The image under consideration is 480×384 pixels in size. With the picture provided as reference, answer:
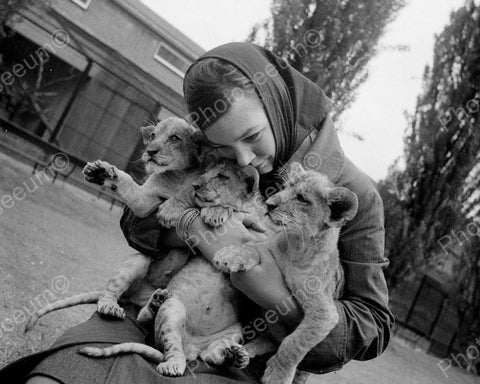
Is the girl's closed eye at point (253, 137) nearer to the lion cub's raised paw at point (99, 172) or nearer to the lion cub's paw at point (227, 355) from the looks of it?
the lion cub's raised paw at point (99, 172)

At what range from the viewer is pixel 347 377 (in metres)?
9.32

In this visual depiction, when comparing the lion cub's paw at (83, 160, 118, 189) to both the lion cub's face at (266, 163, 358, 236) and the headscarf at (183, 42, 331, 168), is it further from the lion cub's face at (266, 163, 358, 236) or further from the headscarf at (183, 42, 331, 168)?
the lion cub's face at (266, 163, 358, 236)

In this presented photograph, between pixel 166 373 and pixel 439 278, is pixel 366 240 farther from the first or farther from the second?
pixel 439 278

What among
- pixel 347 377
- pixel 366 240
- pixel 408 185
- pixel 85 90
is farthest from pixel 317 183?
pixel 85 90

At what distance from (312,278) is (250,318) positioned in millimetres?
453

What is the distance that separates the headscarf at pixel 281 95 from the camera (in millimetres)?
2768

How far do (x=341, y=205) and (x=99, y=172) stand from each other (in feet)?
4.60

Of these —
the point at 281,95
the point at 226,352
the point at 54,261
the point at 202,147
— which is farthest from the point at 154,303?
the point at 54,261

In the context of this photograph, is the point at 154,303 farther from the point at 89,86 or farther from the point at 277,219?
the point at 89,86

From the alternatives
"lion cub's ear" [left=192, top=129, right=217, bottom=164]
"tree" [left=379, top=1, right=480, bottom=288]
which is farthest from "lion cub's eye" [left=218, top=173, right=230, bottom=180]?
"tree" [left=379, top=1, right=480, bottom=288]

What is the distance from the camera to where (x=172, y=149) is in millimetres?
3311

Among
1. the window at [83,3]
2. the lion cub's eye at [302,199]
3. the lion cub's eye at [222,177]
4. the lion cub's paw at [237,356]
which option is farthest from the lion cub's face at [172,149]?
the window at [83,3]

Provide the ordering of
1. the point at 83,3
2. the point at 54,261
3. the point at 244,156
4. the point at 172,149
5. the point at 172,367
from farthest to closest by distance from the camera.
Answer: the point at 83,3 < the point at 54,261 < the point at 172,149 < the point at 244,156 < the point at 172,367

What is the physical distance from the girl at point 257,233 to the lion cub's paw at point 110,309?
4cm
